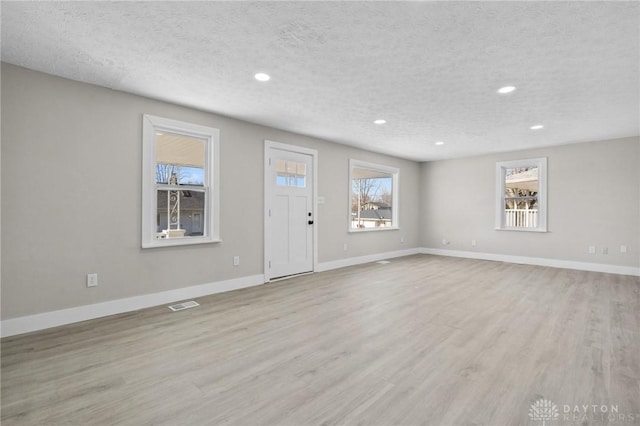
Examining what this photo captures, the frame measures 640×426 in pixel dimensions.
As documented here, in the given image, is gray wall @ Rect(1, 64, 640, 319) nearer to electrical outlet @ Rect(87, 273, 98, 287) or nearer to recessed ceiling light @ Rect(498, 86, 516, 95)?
electrical outlet @ Rect(87, 273, 98, 287)

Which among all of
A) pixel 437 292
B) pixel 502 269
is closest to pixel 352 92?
pixel 437 292

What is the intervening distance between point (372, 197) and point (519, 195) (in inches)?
133

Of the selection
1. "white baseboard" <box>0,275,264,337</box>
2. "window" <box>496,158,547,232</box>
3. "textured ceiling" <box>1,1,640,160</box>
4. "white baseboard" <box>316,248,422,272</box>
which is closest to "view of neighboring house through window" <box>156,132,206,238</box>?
"textured ceiling" <box>1,1,640,160</box>

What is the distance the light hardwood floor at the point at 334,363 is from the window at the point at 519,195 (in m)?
3.05

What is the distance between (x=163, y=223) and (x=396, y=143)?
14.8ft

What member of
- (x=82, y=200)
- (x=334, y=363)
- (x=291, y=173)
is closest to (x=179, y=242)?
(x=82, y=200)

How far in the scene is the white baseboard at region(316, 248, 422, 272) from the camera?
5.87 metres

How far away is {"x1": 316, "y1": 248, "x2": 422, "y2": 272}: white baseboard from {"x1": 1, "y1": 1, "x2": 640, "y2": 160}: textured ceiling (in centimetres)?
283

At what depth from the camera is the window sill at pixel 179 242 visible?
12.1ft

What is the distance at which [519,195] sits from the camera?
705cm

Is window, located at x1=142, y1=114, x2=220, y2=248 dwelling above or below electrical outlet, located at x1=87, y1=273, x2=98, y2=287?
above

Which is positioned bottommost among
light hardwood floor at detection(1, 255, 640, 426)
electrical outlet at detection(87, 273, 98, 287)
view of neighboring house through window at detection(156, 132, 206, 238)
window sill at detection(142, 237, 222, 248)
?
light hardwood floor at detection(1, 255, 640, 426)

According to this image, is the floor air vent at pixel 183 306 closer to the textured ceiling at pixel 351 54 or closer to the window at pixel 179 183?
the window at pixel 179 183

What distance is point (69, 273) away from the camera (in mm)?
3137
